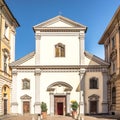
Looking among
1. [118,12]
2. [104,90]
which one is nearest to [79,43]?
[104,90]

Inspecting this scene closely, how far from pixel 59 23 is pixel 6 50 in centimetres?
852

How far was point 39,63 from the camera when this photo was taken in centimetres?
3934

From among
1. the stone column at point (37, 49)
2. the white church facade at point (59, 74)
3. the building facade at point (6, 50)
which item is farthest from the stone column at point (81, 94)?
the building facade at point (6, 50)

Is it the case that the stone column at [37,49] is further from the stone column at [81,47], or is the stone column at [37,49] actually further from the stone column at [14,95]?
the stone column at [81,47]

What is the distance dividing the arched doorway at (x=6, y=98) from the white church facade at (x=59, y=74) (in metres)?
1.45

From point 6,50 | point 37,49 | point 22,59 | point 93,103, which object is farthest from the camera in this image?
point 37,49

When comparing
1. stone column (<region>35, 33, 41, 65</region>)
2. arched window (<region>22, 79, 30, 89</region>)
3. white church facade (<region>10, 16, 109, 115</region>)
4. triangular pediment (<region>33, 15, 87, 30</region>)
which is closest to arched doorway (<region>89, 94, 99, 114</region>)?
white church facade (<region>10, 16, 109, 115</region>)

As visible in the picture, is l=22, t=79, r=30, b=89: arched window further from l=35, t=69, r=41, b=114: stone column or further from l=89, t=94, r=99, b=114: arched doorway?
l=89, t=94, r=99, b=114: arched doorway

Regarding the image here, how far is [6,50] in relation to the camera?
116 feet

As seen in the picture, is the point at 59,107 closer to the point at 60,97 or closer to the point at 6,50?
the point at 60,97

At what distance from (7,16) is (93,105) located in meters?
14.8

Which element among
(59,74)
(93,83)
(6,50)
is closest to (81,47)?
(59,74)

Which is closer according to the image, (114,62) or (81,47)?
(114,62)

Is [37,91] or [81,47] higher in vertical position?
[81,47]
